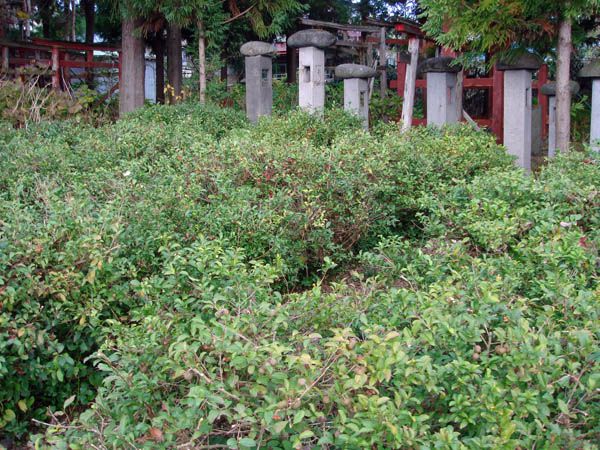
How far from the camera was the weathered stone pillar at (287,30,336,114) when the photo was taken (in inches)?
413

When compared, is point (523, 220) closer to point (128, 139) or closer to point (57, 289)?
point (57, 289)

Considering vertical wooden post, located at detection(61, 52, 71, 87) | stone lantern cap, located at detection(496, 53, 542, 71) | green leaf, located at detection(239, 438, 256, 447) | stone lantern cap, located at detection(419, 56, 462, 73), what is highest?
vertical wooden post, located at detection(61, 52, 71, 87)

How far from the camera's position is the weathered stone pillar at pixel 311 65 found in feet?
34.4

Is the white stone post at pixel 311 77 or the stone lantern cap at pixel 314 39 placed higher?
the stone lantern cap at pixel 314 39

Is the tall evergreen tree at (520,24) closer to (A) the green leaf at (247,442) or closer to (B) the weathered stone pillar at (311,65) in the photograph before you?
(B) the weathered stone pillar at (311,65)

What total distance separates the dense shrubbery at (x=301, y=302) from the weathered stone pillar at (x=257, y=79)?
5.29m

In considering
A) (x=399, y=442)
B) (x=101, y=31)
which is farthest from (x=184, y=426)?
(x=101, y=31)

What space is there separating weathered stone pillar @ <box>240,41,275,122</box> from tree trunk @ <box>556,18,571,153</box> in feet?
15.1

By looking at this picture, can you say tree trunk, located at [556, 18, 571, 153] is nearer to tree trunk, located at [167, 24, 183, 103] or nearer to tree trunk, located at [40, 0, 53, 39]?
tree trunk, located at [167, 24, 183, 103]

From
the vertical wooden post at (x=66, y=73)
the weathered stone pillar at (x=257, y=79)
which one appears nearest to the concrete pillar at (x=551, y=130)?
the weathered stone pillar at (x=257, y=79)

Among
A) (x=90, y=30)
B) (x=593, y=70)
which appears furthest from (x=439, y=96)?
(x=90, y=30)

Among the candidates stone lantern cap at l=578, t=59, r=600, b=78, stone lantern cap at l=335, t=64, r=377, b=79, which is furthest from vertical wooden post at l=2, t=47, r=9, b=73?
stone lantern cap at l=578, t=59, r=600, b=78

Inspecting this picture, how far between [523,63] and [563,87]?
518 millimetres

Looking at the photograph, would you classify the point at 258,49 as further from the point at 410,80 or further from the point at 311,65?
the point at 410,80
